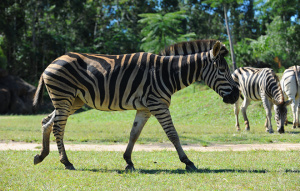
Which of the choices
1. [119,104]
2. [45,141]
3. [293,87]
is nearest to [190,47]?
[119,104]

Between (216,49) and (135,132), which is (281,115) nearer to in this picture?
(216,49)

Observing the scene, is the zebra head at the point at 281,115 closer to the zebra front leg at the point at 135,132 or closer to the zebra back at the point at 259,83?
the zebra back at the point at 259,83

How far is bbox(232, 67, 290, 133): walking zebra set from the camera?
508 inches

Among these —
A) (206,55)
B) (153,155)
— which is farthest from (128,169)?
(206,55)

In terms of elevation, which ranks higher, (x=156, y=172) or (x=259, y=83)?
(x=259, y=83)

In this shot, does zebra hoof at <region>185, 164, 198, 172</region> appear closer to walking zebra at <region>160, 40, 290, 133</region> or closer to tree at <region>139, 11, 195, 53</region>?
walking zebra at <region>160, 40, 290, 133</region>

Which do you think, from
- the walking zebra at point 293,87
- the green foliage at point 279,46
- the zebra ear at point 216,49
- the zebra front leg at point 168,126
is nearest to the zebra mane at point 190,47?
the zebra ear at point 216,49

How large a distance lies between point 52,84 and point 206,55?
3.30m

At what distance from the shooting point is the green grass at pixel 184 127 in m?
11.5

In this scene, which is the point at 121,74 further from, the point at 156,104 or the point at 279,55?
the point at 279,55

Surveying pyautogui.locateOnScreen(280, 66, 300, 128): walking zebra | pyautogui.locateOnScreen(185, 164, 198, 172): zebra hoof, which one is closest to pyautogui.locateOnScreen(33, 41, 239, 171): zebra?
pyautogui.locateOnScreen(185, 164, 198, 172): zebra hoof

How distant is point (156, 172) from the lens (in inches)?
241

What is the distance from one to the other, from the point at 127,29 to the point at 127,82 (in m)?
39.7

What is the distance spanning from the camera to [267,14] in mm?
45719
